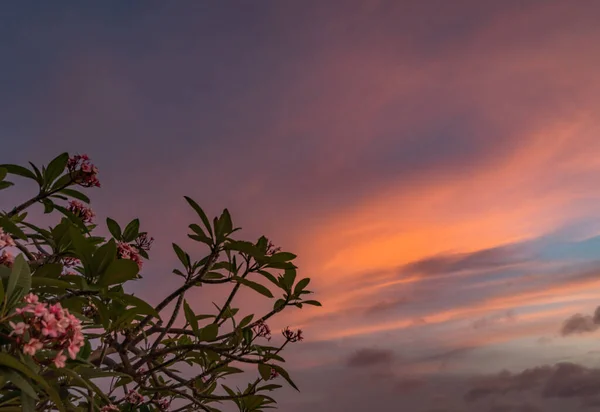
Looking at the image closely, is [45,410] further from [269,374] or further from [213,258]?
[269,374]

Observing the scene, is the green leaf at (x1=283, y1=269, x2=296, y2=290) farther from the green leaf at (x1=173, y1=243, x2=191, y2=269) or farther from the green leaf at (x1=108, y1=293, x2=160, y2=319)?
the green leaf at (x1=108, y1=293, x2=160, y2=319)

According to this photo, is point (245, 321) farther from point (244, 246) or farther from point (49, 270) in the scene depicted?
point (49, 270)

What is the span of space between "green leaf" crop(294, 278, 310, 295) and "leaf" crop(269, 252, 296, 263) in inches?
22.4

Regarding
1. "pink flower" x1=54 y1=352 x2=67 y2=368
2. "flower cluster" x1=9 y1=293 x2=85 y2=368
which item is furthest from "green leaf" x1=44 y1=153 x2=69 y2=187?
"pink flower" x1=54 y1=352 x2=67 y2=368

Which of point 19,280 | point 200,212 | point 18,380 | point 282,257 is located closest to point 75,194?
point 200,212

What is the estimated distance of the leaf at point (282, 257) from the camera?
3.59 m

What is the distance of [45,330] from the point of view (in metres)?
1.83

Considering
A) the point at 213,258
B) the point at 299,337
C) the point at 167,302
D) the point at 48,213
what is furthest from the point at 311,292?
the point at 48,213

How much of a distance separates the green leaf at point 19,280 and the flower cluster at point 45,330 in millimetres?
54

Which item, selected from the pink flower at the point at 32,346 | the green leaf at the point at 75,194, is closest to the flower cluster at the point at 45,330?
the pink flower at the point at 32,346

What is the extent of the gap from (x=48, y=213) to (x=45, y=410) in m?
1.44

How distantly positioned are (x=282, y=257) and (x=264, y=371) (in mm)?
1015

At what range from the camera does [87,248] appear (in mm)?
2252

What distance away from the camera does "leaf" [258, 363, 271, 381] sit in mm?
4088
